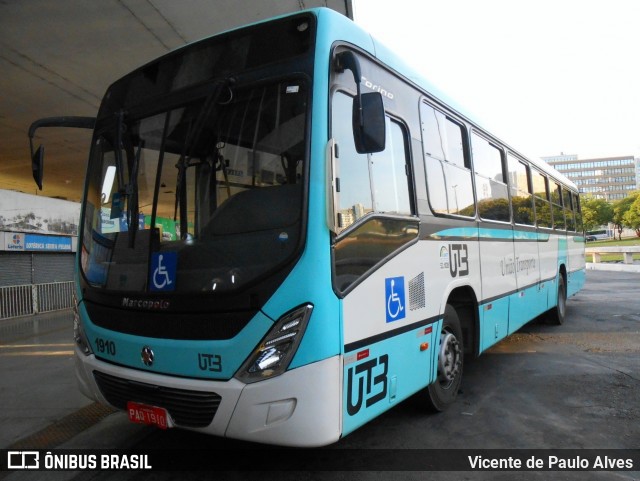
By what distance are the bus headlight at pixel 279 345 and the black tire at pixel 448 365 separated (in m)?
1.97

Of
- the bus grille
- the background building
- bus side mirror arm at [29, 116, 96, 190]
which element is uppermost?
the background building

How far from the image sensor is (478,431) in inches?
161

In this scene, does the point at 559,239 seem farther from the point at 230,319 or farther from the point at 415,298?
the point at 230,319

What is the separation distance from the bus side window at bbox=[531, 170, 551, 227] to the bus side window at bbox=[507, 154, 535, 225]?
37 cm

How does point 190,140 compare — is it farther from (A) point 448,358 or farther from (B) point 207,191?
(A) point 448,358

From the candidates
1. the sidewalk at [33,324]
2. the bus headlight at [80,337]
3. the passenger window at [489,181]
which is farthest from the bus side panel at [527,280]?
the sidewalk at [33,324]

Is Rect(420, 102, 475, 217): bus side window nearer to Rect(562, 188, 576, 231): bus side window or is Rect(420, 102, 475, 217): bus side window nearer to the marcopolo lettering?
the marcopolo lettering

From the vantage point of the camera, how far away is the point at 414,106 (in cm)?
425

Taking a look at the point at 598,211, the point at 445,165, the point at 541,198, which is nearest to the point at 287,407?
the point at 445,165

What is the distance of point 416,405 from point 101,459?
2.78 metres

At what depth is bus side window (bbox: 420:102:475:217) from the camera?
4426mm

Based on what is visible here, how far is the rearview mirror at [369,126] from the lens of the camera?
116 inches

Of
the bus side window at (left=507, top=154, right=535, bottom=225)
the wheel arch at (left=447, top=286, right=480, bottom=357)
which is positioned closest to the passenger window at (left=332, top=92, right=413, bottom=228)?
the wheel arch at (left=447, top=286, right=480, bottom=357)

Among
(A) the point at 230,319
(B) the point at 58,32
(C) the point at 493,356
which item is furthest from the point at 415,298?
(B) the point at 58,32
